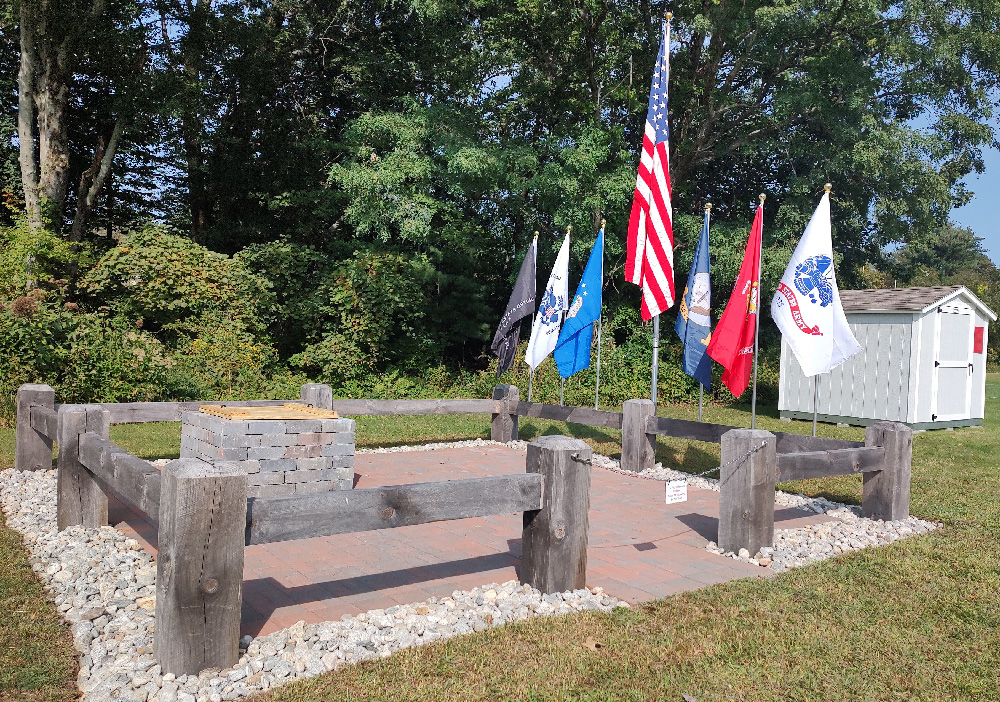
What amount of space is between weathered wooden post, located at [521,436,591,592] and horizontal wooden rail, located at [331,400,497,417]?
4959 mm

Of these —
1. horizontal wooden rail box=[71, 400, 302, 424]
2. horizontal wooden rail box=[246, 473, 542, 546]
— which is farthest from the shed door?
horizontal wooden rail box=[246, 473, 542, 546]

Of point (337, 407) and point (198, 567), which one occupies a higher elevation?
point (337, 407)

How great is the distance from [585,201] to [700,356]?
8476 millimetres

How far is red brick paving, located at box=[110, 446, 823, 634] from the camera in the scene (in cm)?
437

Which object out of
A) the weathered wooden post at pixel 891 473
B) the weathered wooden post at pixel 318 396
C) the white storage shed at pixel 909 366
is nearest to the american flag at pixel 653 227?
the weathered wooden post at pixel 891 473

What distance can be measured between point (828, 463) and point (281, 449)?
14.6 ft

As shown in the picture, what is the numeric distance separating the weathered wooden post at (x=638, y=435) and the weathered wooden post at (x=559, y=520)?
440cm

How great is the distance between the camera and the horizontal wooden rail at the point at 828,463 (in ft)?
18.5

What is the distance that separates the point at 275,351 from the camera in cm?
1644

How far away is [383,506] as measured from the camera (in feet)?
12.5

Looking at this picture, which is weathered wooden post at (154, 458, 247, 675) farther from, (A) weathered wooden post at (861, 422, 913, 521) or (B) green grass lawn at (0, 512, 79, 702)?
(A) weathered wooden post at (861, 422, 913, 521)

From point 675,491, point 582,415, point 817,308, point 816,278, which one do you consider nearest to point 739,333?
point 817,308

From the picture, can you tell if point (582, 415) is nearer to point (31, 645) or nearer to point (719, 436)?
point (719, 436)

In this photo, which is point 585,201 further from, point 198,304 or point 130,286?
point 130,286
